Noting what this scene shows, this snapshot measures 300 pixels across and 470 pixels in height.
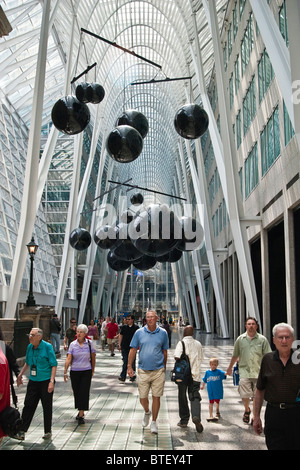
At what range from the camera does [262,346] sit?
9.15 m

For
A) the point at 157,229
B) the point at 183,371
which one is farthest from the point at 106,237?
the point at 183,371

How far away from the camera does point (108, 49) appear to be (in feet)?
153

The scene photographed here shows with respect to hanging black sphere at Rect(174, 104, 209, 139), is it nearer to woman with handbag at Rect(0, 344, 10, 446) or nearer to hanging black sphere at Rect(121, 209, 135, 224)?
hanging black sphere at Rect(121, 209, 135, 224)

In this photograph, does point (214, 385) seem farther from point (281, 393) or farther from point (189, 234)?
point (189, 234)

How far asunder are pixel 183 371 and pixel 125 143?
425 cm

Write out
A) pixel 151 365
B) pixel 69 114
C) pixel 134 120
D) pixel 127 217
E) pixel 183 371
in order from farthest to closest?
pixel 127 217 < pixel 134 120 < pixel 69 114 < pixel 183 371 < pixel 151 365

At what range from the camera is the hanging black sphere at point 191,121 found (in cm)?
1225

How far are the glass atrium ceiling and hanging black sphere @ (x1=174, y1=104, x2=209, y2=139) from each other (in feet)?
45.6

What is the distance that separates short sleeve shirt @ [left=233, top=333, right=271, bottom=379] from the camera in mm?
9133

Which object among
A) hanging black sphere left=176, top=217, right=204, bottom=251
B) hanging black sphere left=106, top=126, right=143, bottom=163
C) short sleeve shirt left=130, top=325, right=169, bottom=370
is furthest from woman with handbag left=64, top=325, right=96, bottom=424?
hanging black sphere left=176, top=217, right=204, bottom=251
